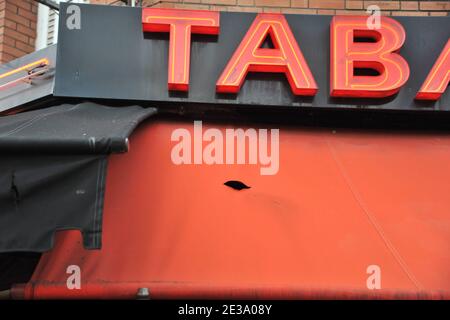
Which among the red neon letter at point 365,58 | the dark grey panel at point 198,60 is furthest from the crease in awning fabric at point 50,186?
the red neon letter at point 365,58

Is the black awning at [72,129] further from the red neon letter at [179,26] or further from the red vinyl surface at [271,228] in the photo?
the red neon letter at [179,26]

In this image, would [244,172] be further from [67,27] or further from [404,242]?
[67,27]

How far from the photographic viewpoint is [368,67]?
4230 millimetres

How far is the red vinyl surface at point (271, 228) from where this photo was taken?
344 centimetres

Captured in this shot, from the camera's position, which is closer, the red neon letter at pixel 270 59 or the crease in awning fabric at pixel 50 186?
the crease in awning fabric at pixel 50 186

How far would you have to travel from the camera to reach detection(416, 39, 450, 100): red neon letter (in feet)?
13.5

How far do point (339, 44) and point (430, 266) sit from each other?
1.72 m

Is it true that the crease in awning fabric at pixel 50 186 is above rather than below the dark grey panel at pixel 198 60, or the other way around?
below

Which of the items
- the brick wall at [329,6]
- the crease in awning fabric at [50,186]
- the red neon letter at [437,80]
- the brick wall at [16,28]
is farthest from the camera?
the brick wall at [16,28]

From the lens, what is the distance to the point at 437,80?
415cm

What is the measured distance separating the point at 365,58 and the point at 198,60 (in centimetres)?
124

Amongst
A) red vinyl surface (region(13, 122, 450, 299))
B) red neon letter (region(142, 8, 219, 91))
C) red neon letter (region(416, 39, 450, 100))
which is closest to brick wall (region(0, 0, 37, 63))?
red neon letter (region(142, 8, 219, 91))

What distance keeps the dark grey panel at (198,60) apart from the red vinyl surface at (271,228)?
331 millimetres

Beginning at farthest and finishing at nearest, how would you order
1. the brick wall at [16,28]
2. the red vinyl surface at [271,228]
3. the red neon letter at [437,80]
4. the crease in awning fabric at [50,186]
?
the brick wall at [16,28] → the red neon letter at [437,80] → the red vinyl surface at [271,228] → the crease in awning fabric at [50,186]
